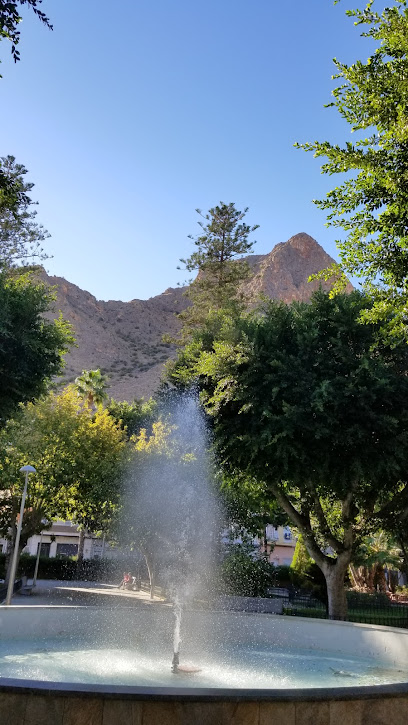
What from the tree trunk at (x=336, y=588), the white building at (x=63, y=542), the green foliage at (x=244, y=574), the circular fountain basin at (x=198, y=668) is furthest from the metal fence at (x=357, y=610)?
the white building at (x=63, y=542)

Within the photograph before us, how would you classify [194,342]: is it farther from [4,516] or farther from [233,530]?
[4,516]

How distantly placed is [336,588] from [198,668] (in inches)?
407

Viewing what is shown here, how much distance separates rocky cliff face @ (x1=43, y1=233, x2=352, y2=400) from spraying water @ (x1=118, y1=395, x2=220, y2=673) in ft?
168

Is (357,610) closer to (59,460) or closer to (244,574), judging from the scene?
(244,574)

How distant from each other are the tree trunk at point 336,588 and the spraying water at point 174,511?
472 centimetres

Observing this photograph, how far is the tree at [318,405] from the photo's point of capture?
591 inches

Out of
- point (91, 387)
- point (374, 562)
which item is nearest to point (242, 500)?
point (374, 562)

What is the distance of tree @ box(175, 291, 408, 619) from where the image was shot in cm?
1502

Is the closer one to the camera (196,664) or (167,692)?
(167,692)

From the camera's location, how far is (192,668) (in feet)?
26.8

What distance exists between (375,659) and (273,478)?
768 centimetres

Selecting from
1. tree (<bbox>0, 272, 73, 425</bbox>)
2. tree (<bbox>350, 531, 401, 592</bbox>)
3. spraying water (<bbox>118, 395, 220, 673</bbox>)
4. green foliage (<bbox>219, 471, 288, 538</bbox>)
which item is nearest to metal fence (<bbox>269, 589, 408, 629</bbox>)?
green foliage (<bbox>219, 471, 288, 538</bbox>)

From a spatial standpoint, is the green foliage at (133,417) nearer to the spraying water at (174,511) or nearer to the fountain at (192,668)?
the spraying water at (174,511)

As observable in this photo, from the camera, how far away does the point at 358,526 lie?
18328mm
